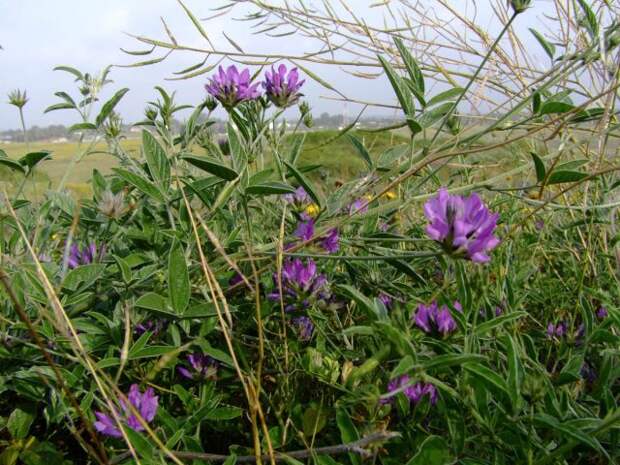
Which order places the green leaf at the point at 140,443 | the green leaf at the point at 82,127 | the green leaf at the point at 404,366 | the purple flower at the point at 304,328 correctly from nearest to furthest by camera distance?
the green leaf at the point at 404,366 < the green leaf at the point at 140,443 < the purple flower at the point at 304,328 < the green leaf at the point at 82,127

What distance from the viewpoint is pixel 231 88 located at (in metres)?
1.03

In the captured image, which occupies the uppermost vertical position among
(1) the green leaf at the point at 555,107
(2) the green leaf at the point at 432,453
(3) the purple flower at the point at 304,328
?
(1) the green leaf at the point at 555,107

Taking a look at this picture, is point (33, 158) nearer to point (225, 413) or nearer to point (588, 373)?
point (225, 413)

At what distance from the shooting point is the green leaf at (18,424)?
0.80 meters

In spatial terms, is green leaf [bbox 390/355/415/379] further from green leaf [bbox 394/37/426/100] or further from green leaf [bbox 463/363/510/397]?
green leaf [bbox 394/37/426/100]

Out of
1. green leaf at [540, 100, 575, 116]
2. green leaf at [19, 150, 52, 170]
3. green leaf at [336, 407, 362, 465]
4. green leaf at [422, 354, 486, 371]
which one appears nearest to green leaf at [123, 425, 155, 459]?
green leaf at [336, 407, 362, 465]

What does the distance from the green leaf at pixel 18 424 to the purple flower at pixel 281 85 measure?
64 centimetres

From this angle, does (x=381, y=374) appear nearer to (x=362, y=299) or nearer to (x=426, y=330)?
(x=426, y=330)

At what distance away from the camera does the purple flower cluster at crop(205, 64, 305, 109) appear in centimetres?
103

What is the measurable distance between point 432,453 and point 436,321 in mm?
172

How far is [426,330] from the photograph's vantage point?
711mm

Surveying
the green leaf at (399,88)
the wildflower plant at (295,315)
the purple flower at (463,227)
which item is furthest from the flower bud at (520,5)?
the purple flower at (463,227)

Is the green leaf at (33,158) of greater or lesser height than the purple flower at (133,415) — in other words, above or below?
above

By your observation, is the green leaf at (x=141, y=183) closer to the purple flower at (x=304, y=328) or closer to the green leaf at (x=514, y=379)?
the purple flower at (x=304, y=328)
